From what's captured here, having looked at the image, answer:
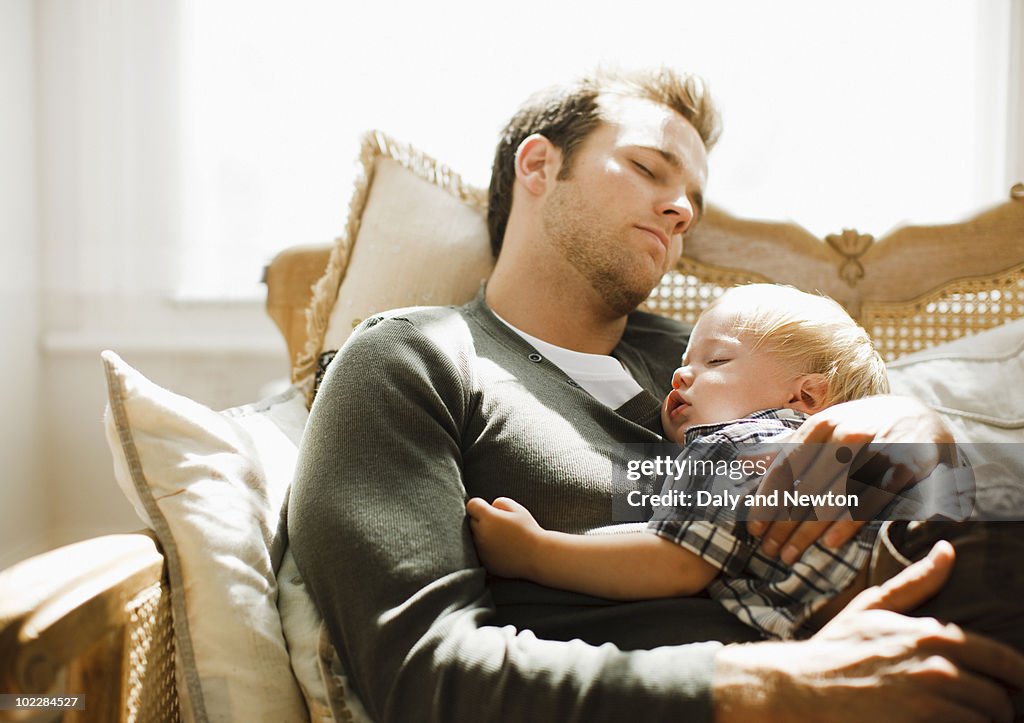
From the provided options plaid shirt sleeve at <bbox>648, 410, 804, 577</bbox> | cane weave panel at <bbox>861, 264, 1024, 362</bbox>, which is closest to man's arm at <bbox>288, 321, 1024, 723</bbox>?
plaid shirt sleeve at <bbox>648, 410, 804, 577</bbox>

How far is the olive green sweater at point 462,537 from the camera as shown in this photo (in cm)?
72

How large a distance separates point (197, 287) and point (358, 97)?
634 millimetres

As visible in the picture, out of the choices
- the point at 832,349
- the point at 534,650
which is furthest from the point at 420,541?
the point at 832,349

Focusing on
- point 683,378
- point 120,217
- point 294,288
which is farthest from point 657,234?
point 120,217

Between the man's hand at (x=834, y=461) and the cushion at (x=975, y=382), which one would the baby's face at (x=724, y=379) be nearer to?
the man's hand at (x=834, y=461)

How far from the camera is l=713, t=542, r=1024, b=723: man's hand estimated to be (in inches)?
26.5

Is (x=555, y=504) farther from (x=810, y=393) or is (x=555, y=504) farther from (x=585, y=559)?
(x=810, y=393)

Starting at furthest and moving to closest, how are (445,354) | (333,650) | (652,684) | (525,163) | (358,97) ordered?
(358,97)
(525,163)
(445,354)
(333,650)
(652,684)

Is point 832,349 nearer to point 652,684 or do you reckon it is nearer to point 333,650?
point 652,684

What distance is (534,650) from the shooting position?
0.75 meters

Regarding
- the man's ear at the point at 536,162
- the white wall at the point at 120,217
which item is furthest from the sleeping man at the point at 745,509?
the white wall at the point at 120,217

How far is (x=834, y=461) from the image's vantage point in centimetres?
→ 79

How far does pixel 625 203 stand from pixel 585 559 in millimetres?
577

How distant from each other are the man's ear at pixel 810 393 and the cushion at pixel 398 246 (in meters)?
0.63
